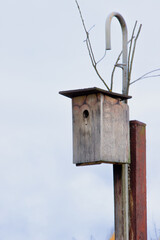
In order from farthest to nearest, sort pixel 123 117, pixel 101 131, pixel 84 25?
pixel 84 25, pixel 123 117, pixel 101 131

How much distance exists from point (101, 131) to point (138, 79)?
0.89m

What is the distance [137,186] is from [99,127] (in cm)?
76

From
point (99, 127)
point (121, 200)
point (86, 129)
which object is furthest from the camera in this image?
point (121, 200)

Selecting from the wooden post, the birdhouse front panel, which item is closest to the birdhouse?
the birdhouse front panel

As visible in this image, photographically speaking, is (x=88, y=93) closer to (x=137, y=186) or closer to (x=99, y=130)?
(x=99, y=130)

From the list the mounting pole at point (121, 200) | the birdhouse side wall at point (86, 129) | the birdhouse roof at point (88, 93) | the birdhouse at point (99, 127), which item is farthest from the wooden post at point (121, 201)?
the birdhouse roof at point (88, 93)

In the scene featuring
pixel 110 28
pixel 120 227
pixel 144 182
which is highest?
pixel 110 28

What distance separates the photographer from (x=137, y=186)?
17.4 ft

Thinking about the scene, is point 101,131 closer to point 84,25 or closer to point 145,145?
point 145,145

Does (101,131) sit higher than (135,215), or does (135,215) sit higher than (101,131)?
(101,131)

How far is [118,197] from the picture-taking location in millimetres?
5273

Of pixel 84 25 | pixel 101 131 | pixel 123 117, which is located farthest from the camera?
pixel 84 25

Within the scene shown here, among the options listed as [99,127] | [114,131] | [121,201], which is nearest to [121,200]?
[121,201]

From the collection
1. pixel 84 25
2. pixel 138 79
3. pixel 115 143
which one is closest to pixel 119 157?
pixel 115 143
